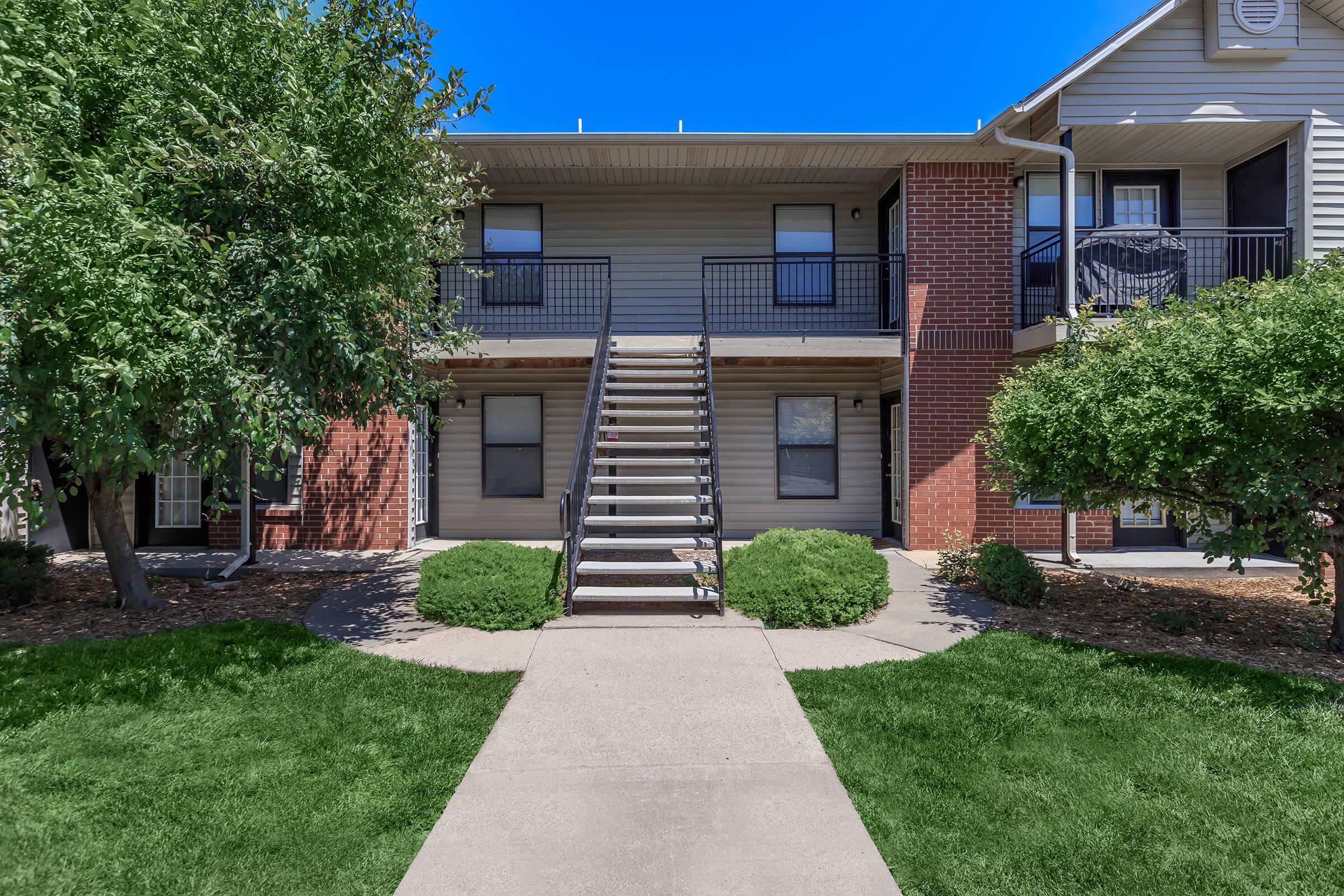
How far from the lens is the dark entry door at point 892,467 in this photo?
10.2 m

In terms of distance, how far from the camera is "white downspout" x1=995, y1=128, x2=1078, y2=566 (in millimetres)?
8395

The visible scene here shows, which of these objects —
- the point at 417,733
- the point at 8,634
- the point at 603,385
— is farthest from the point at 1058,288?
the point at 8,634

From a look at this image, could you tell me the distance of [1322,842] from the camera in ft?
9.24

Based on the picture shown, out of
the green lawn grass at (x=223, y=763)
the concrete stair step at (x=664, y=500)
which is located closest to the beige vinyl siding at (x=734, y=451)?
the concrete stair step at (x=664, y=500)

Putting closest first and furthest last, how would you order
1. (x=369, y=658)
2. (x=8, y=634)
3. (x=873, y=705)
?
(x=873, y=705), (x=369, y=658), (x=8, y=634)

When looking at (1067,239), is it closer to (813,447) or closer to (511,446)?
(813,447)

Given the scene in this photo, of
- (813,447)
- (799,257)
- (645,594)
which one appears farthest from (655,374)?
(799,257)

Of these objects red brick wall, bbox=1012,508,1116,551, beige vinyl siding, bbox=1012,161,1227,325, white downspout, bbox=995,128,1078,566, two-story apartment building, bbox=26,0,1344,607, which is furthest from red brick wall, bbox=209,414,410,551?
beige vinyl siding, bbox=1012,161,1227,325

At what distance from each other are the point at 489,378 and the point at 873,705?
26.4ft

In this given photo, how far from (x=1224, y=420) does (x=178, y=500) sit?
12214mm

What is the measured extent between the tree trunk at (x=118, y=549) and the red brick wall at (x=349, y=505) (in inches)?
117

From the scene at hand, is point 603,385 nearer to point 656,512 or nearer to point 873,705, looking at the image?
point 656,512

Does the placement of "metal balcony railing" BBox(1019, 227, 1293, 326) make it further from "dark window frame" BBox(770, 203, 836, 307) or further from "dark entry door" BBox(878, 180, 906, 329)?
"dark window frame" BBox(770, 203, 836, 307)

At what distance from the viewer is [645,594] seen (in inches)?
245
